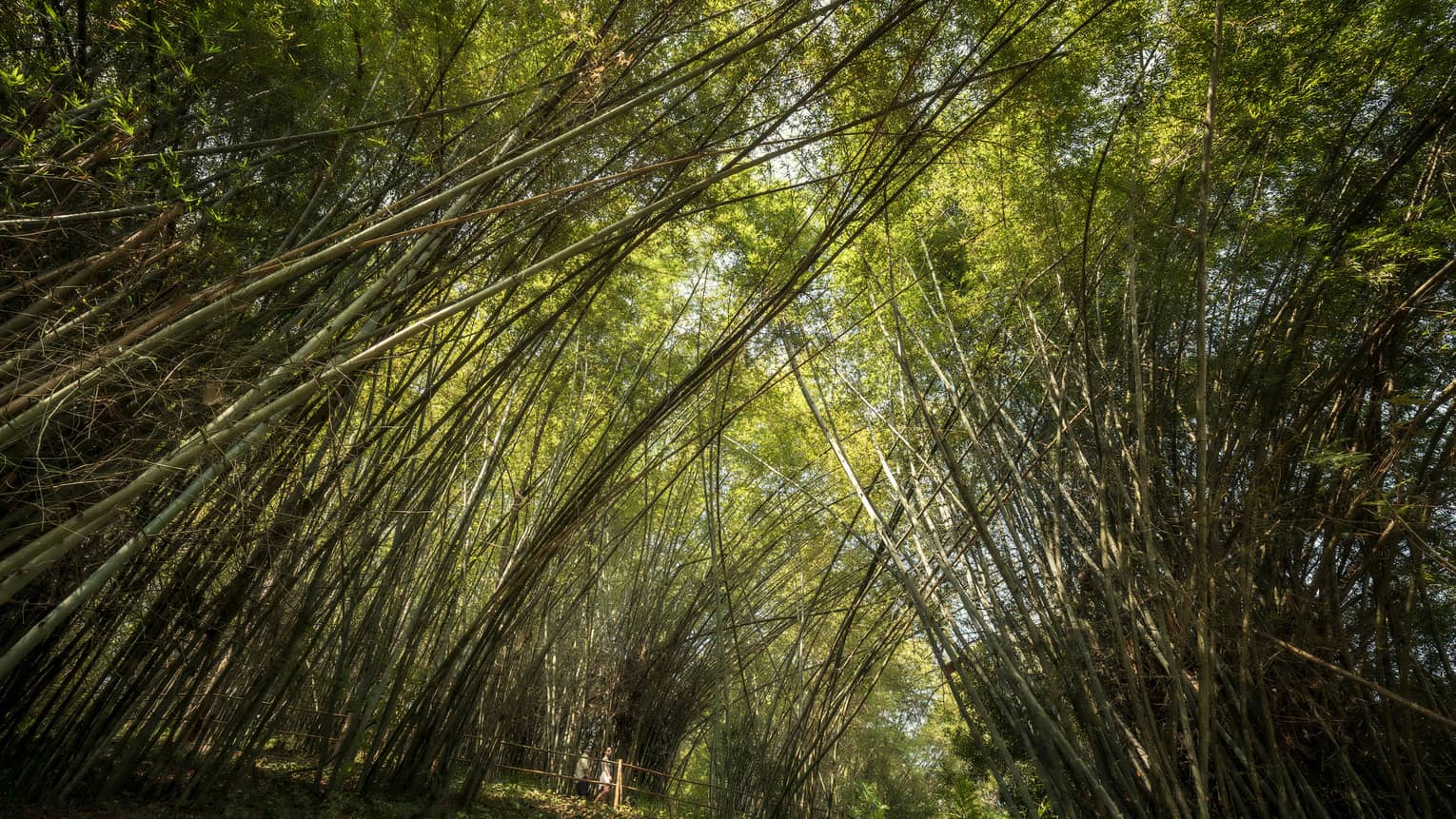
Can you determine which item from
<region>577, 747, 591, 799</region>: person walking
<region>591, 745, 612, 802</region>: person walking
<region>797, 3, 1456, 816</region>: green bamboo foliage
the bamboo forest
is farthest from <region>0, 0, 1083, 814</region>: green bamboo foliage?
<region>577, 747, 591, 799</region>: person walking

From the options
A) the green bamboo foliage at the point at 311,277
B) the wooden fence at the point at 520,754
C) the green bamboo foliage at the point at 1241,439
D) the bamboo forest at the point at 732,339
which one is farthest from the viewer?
the wooden fence at the point at 520,754

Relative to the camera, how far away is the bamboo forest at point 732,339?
1604mm

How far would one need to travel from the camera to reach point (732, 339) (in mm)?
2047

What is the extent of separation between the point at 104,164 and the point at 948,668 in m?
2.83

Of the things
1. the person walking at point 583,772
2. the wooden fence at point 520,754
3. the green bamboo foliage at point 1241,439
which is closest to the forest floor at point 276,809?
the wooden fence at point 520,754

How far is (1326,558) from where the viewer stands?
7.27 ft

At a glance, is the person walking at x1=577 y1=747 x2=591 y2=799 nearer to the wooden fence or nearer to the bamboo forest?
the wooden fence

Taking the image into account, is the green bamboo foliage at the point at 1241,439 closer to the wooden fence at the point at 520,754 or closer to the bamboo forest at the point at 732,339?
the bamboo forest at the point at 732,339

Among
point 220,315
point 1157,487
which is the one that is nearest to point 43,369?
point 220,315

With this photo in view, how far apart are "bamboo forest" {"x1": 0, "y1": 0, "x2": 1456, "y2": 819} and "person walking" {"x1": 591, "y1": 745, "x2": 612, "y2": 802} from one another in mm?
1775

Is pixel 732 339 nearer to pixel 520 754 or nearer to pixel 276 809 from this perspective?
pixel 276 809

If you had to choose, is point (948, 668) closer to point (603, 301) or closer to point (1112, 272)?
point (1112, 272)

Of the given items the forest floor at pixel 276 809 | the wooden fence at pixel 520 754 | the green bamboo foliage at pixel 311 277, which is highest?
the green bamboo foliage at pixel 311 277

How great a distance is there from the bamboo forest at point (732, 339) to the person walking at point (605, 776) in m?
1.77
